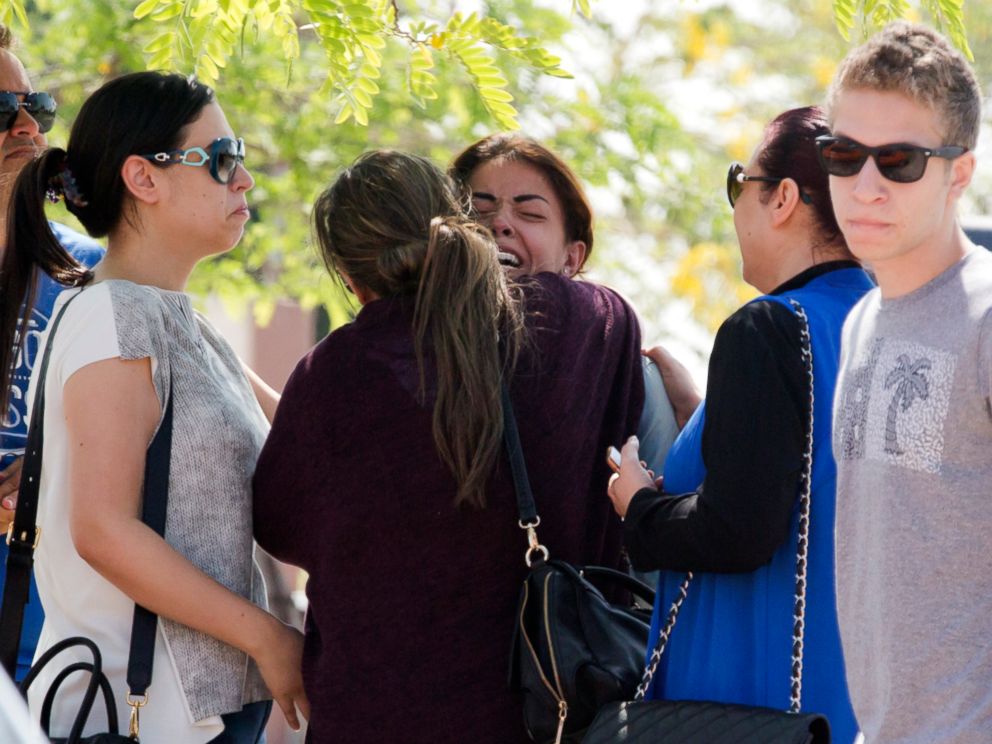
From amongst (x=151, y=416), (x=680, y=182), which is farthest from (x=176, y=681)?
(x=680, y=182)

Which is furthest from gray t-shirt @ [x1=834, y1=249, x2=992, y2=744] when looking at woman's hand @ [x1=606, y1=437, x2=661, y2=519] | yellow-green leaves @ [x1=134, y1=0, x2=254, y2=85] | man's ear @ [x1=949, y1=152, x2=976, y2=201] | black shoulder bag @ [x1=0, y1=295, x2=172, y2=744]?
yellow-green leaves @ [x1=134, y1=0, x2=254, y2=85]

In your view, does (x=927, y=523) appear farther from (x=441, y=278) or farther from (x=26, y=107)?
(x=26, y=107)

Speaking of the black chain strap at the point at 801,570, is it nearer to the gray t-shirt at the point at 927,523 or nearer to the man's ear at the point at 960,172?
the gray t-shirt at the point at 927,523

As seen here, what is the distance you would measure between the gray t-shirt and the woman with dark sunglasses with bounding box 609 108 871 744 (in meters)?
0.19

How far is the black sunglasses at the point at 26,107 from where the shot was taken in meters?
3.74

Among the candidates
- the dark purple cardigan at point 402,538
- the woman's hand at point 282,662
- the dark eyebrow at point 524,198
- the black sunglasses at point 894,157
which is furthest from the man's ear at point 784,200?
the woman's hand at point 282,662

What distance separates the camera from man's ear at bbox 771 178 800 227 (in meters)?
2.82

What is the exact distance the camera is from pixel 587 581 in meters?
2.77

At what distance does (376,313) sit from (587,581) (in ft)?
2.19

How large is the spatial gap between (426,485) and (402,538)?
0.37 ft

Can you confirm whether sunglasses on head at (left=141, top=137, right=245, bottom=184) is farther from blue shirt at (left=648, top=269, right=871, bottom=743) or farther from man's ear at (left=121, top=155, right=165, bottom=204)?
blue shirt at (left=648, top=269, right=871, bottom=743)

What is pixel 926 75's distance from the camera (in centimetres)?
234

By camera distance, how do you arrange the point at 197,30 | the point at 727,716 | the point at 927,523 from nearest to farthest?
the point at 927,523 → the point at 727,716 → the point at 197,30

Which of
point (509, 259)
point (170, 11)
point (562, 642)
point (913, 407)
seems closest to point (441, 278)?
point (509, 259)
